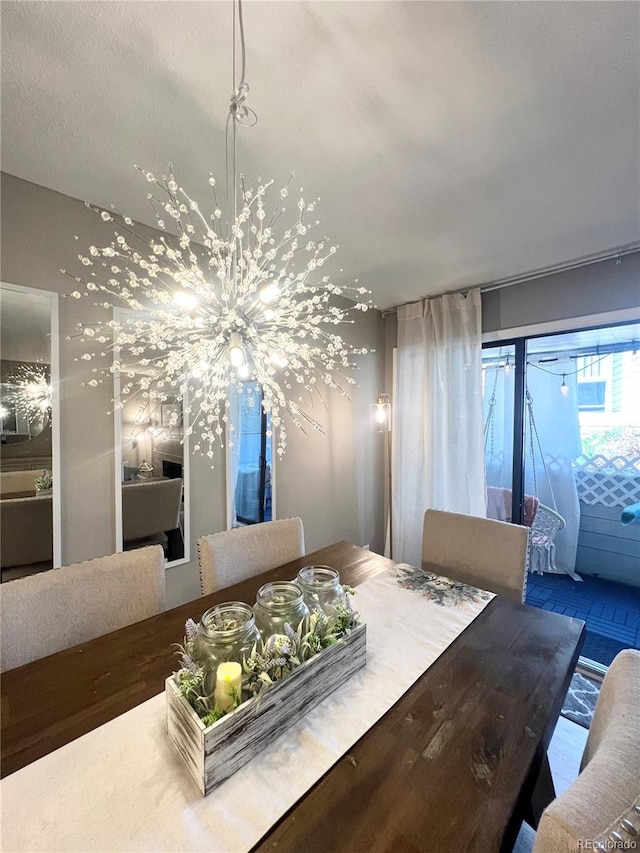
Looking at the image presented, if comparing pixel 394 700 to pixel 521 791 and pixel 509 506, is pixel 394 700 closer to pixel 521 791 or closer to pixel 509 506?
pixel 521 791

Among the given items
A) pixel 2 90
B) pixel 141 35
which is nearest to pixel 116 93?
pixel 141 35

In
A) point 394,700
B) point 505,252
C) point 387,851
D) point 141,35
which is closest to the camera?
point 387,851

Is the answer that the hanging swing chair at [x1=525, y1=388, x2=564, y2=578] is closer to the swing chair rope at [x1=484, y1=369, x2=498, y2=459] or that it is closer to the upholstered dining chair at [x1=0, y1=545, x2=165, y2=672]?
the swing chair rope at [x1=484, y1=369, x2=498, y2=459]

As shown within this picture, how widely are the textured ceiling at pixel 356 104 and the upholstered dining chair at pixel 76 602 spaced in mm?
1537

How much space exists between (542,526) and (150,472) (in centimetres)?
278

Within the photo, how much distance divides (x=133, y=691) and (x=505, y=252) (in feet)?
8.69

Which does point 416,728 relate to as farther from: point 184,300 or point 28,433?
point 28,433

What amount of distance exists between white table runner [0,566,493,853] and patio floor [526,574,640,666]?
81.1 inches

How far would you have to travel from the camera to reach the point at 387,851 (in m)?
0.54

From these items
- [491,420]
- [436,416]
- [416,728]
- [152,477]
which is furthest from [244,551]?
[491,420]

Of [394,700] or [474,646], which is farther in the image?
[474,646]

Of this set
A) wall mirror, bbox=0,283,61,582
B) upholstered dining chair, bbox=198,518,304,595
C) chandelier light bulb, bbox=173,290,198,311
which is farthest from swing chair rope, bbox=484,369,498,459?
wall mirror, bbox=0,283,61,582

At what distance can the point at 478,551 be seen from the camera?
161 cm

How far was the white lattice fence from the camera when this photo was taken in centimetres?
226
